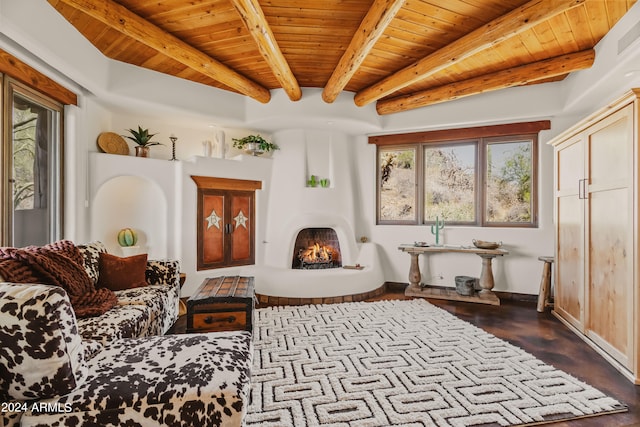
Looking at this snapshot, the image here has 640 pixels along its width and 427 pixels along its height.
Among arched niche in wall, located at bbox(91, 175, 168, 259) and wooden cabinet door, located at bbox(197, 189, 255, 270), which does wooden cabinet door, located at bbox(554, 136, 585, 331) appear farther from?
arched niche in wall, located at bbox(91, 175, 168, 259)

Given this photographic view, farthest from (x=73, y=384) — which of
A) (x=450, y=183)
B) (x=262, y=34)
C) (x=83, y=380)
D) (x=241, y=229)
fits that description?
(x=450, y=183)

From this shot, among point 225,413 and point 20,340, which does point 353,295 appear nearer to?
point 225,413

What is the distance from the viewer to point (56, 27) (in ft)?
8.66

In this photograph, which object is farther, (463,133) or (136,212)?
(463,133)

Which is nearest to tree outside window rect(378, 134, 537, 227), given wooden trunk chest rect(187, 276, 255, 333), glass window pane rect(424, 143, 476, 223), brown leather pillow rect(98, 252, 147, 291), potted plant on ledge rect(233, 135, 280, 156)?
glass window pane rect(424, 143, 476, 223)

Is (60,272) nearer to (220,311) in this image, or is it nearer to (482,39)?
(220,311)

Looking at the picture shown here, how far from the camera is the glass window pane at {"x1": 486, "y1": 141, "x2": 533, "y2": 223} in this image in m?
4.39

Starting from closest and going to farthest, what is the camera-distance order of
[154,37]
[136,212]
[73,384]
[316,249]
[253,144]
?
[73,384], [154,37], [136,212], [253,144], [316,249]

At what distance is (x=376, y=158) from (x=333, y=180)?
2.76ft

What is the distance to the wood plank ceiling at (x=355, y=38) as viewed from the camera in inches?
97.8

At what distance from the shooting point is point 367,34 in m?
2.57

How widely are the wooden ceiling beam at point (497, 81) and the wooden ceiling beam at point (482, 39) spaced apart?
2.19 feet

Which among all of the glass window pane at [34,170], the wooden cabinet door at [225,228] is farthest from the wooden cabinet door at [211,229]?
the glass window pane at [34,170]

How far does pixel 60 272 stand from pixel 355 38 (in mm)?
2898
